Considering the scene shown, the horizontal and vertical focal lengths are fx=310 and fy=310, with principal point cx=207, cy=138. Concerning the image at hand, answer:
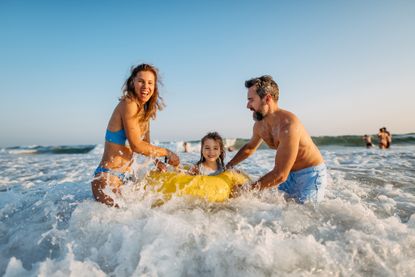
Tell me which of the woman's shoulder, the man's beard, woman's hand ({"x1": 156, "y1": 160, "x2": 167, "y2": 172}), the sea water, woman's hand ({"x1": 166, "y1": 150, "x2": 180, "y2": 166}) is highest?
the woman's shoulder

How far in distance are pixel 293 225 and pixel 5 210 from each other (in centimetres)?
374

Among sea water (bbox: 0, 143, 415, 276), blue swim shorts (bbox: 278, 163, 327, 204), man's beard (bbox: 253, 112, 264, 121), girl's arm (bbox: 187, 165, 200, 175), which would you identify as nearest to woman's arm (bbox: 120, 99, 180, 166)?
sea water (bbox: 0, 143, 415, 276)

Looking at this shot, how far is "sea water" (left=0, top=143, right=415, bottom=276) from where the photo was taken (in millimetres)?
2375

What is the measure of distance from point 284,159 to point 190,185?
1.16m

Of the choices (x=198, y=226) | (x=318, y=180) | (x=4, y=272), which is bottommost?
(x=4, y=272)

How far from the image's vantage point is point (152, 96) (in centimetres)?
428

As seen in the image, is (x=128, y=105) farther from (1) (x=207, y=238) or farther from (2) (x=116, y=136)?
(1) (x=207, y=238)

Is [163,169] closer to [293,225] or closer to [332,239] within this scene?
[293,225]

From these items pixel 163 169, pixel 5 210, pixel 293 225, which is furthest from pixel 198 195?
pixel 5 210

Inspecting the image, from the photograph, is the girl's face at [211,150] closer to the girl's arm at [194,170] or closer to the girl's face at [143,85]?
the girl's arm at [194,170]

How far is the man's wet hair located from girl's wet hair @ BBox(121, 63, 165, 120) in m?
1.26

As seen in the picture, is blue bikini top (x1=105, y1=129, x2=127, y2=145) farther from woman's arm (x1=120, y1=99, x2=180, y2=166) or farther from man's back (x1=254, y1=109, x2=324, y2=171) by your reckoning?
man's back (x1=254, y1=109, x2=324, y2=171)

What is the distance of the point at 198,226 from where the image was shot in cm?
300

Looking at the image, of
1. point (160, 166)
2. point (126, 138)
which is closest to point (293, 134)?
point (160, 166)
